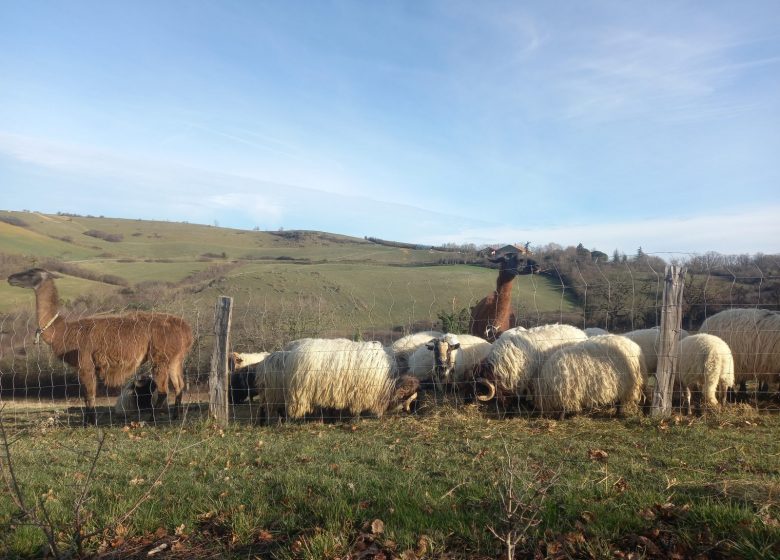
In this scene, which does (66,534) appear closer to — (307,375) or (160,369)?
(307,375)

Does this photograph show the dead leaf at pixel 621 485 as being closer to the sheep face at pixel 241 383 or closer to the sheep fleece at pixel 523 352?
the sheep fleece at pixel 523 352

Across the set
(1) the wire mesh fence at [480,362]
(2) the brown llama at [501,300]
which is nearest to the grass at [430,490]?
(1) the wire mesh fence at [480,362]

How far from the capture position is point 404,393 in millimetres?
9352

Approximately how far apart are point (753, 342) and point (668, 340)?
2.52m

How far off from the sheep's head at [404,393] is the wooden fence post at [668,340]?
367cm

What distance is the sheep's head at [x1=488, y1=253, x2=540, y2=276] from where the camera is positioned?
1258cm

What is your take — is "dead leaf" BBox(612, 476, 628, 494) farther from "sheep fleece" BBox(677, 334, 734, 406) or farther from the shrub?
the shrub

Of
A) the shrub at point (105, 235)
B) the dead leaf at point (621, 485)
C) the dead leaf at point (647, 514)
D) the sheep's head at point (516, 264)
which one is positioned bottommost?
the dead leaf at point (621, 485)

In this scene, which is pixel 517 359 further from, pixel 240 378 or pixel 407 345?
pixel 240 378

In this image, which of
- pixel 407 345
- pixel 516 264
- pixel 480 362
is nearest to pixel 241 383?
pixel 407 345

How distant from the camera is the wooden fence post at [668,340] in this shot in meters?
8.23

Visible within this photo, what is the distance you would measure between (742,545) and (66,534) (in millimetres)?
4404

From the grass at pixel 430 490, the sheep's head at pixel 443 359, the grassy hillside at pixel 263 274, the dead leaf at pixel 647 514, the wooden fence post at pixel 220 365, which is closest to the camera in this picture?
the grass at pixel 430 490

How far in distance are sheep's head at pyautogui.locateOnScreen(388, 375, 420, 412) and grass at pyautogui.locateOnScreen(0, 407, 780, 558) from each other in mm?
1570
